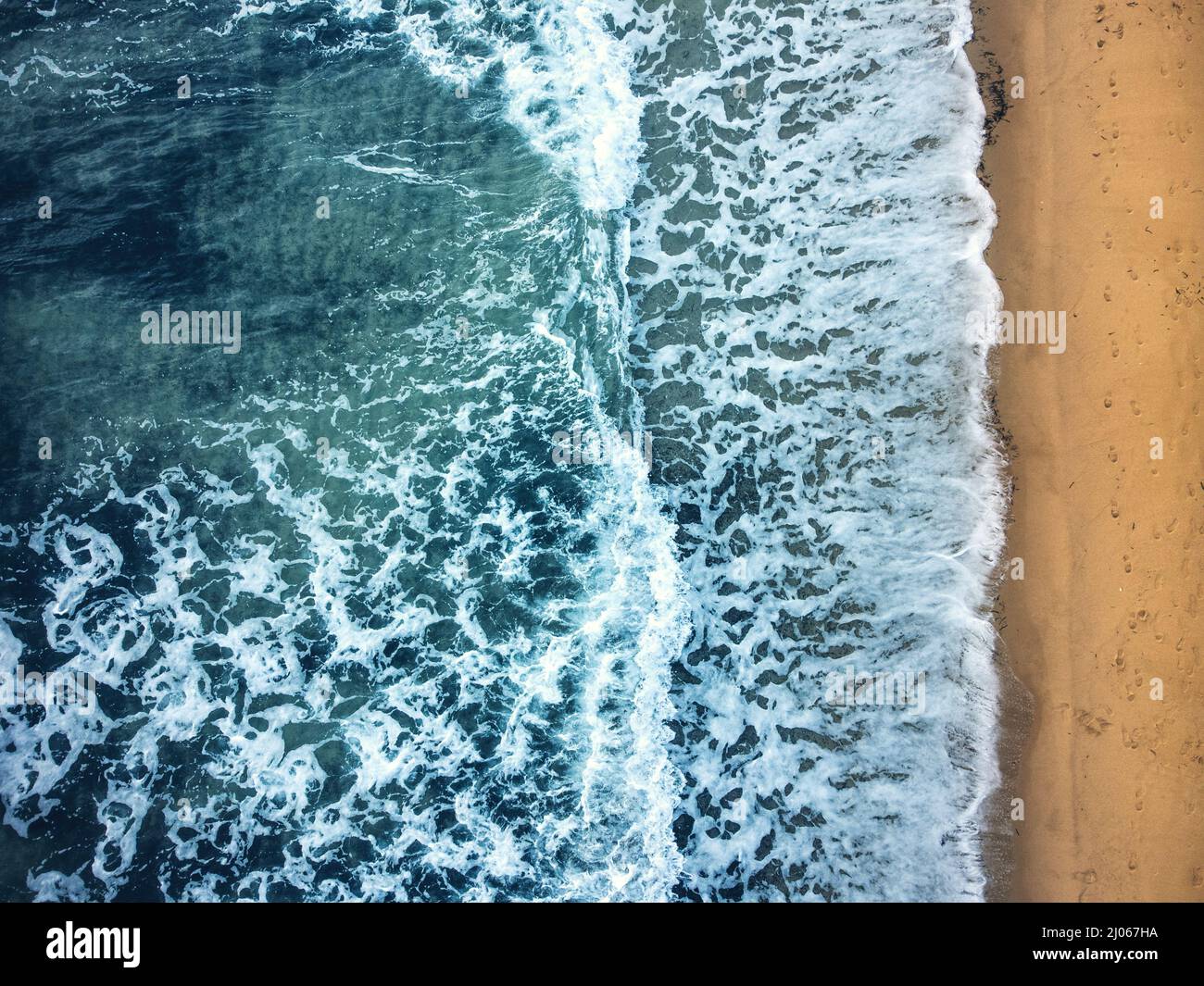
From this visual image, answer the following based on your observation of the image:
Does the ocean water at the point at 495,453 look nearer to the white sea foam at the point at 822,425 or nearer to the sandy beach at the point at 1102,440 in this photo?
the white sea foam at the point at 822,425

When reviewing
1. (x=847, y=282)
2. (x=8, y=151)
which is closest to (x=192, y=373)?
(x=8, y=151)

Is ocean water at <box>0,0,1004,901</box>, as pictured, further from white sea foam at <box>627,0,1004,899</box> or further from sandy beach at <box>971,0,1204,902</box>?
sandy beach at <box>971,0,1204,902</box>

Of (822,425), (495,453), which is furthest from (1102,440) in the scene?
(495,453)

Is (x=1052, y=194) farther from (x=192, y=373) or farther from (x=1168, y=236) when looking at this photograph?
(x=192, y=373)

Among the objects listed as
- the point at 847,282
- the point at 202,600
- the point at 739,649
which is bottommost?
the point at 739,649

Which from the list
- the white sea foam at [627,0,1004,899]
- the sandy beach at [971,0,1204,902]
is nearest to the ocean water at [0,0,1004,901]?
the white sea foam at [627,0,1004,899]

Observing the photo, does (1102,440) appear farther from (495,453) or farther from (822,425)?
(495,453)
